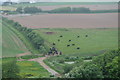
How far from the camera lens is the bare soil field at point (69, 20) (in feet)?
211

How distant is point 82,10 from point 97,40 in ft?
95.6

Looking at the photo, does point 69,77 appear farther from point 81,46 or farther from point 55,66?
point 81,46

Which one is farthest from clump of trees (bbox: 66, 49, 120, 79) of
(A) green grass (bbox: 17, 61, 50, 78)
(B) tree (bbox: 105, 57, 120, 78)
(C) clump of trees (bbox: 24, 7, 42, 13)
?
(C) clump of trees (bbox: 24, 7, 42, 13)

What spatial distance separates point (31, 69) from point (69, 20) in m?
35.1

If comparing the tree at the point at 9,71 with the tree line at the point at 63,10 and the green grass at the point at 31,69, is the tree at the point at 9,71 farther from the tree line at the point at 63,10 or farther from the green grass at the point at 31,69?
the tree line at the point at 63,10

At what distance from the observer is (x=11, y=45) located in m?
45.9

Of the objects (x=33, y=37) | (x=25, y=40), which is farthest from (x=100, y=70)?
(x=25, y=40)

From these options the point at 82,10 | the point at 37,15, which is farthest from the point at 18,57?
the point at 82,10

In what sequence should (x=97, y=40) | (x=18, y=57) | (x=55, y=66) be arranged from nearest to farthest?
1. (x=55, y=66)
2. (x=18, y=57)
3. (x=97, y=40)

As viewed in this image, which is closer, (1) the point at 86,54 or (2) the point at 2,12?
(1) the point at 86,54

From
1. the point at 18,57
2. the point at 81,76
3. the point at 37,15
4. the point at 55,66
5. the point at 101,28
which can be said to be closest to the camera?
the point at 81,76

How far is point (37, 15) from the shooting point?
75.1 m

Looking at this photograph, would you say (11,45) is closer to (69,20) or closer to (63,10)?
(69,20)

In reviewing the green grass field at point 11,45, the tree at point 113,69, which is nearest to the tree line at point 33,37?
the green grass field at point 11,45
